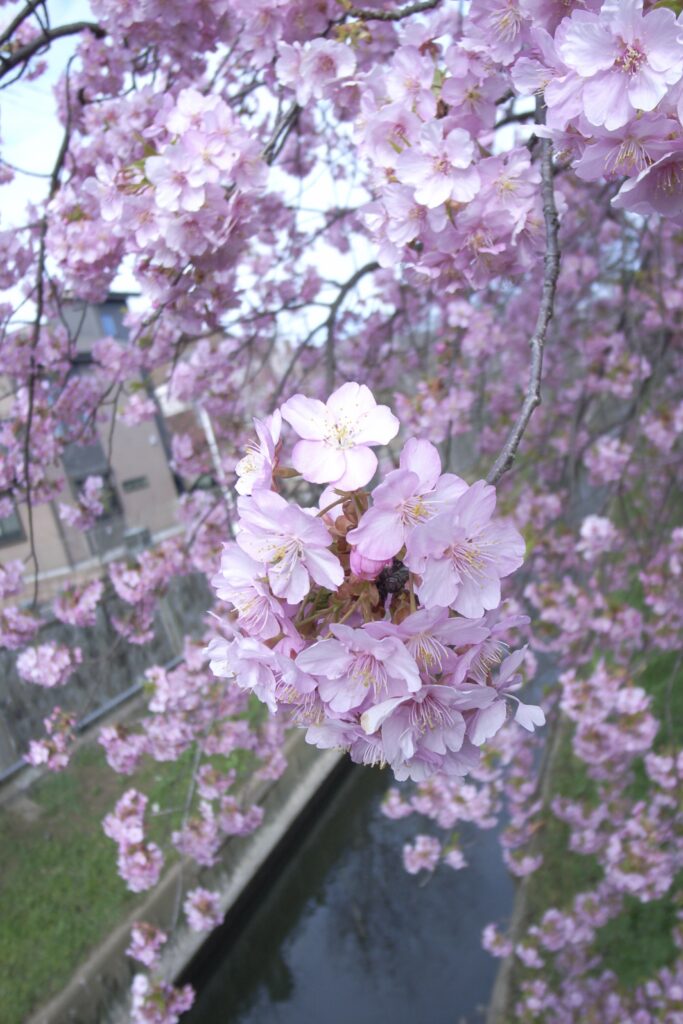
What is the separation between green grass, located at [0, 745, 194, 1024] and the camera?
4.38 metres

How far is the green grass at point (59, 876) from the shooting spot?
4379 mm

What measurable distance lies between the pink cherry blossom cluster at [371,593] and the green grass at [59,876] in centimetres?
341

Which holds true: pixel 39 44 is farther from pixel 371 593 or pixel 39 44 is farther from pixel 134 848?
pixel 134 848

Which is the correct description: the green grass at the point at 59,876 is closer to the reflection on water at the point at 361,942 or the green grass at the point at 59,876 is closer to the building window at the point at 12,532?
the reflection on water at the point at 361,942

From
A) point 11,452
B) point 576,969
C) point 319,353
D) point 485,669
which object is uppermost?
point 485,669

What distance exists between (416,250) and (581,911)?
11.4ft

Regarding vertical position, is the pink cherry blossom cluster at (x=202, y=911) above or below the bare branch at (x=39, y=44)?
below

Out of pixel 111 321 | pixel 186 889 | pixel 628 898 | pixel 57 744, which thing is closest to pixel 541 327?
pixel 57 744

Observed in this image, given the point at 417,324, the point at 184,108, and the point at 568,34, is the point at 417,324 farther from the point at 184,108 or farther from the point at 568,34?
the point at 568,34

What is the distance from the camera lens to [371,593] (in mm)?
769

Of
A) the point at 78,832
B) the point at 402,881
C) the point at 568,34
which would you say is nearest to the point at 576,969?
the point at 402,881

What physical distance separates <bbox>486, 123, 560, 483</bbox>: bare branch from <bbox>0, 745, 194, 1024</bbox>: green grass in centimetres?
351

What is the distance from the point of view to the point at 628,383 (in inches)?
141

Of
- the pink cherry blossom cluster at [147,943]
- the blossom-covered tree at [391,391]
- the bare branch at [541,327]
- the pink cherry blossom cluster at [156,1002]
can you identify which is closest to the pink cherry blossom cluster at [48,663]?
the blossom-covered tree at [391,391]
